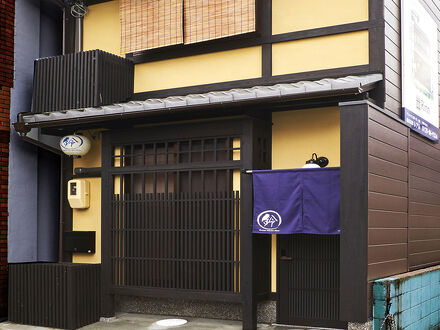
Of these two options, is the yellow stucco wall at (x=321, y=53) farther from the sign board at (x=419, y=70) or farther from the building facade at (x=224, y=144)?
the sign board at (x=419, y=70)

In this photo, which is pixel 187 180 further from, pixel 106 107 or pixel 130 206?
pixel 106 107

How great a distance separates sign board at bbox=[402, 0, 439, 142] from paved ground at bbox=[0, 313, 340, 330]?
4.45 m

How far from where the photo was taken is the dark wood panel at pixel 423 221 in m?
10.1

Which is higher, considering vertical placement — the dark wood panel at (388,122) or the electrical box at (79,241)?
the dark wood panel at (388,122)

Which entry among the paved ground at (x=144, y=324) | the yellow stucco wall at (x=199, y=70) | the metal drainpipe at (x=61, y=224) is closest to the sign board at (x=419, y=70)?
the yellow stucco wall at (x=199, y=70)

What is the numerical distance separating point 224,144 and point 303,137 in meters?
1.45

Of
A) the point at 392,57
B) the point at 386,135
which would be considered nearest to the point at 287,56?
the point at 392,57

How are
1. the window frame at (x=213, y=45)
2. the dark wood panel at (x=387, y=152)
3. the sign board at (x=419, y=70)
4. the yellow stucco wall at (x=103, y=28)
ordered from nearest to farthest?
the dark wood panel at (x=387, y=152) → the sign board at (x=419, y=70) → the window frame at (x=213, y=45) → the yellow stucco wall at (x=103, y=28)

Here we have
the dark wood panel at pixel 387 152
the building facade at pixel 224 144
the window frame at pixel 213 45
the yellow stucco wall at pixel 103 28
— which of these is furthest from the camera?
the yellow stucco wall at pixel 103 28

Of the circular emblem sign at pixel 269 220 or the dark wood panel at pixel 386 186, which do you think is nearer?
the dark wood panel at pixel 386 186

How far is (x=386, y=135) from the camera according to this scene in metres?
8.51

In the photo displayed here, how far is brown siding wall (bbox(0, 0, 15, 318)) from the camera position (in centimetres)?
1119

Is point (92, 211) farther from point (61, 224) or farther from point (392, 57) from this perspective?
point (392, 57)

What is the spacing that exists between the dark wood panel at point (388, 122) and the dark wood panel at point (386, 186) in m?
0.81
